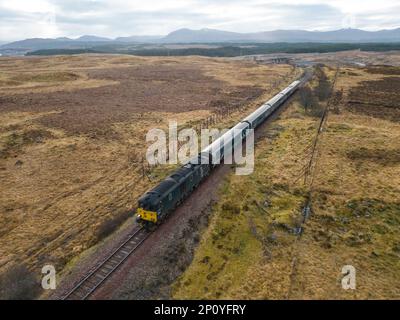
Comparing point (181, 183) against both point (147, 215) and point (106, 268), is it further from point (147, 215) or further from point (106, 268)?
point (106, 268)

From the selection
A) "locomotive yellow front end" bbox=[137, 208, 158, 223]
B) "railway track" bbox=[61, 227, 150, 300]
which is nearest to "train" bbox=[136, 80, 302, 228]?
"locomotive yellow front end" bbox=[137, 208, 158, 223]

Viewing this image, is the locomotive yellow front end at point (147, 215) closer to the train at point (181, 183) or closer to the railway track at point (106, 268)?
the train at point (181, 183)

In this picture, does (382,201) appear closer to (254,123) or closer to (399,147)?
(399,147)

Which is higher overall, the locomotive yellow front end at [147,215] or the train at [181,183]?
the train at [181,183]

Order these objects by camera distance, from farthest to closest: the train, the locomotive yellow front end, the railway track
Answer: the train → the locomotive yellow front end → the railway track

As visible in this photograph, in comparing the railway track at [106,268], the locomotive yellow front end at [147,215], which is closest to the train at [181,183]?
the locomotive yellow front end at [147,215]

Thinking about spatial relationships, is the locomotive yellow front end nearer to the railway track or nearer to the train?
the train

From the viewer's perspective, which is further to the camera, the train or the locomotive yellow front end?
the train
